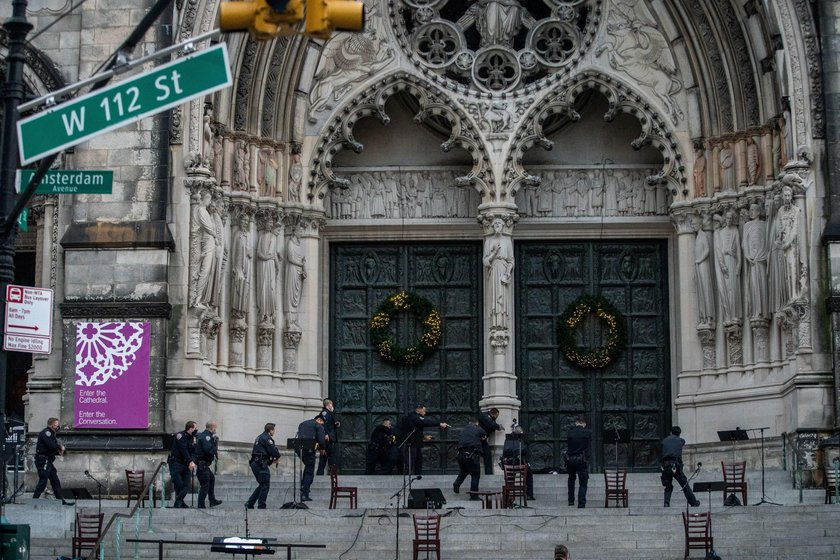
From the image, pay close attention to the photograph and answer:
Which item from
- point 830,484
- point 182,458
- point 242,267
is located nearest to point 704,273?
Result: point 830,484

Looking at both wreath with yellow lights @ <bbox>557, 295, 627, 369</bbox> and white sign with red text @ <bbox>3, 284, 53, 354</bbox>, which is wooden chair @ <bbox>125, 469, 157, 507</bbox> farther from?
white sign with red text @ <bbox>3, 284, 53, 354</bbox>

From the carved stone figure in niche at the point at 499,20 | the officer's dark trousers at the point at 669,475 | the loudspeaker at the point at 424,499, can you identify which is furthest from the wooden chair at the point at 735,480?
the carved stone figure in niche at the point at 499,20

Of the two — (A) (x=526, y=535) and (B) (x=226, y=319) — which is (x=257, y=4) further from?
(B) (x=226, y=319)

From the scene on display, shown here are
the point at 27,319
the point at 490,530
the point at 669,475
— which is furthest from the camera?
the point at 669,475

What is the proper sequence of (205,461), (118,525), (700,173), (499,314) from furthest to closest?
(499,314) < (700,173) < (205,461) < (118,525)

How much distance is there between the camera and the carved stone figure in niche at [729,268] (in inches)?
1172

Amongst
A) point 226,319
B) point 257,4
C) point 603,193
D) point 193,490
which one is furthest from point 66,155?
point 257,4

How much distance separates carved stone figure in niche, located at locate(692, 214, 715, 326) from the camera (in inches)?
1191

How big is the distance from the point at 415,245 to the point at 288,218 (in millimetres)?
2937

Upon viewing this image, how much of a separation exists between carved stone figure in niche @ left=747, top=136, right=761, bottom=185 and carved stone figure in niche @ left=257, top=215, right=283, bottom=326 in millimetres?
8700

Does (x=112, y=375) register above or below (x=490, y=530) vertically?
above

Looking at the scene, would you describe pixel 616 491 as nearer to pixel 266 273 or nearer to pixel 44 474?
pixel 266 273

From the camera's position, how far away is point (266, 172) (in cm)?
3044

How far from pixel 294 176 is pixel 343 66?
229cm
